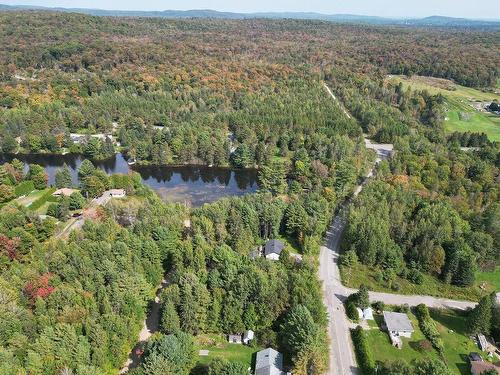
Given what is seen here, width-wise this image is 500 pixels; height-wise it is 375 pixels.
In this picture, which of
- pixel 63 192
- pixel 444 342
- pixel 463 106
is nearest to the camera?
pixel 444 342

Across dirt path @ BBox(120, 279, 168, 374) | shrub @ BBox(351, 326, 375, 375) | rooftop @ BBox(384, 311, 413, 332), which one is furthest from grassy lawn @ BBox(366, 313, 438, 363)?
dirt path @ BBox(120, 279, 168, 374)

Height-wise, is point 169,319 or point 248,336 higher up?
point 169,319

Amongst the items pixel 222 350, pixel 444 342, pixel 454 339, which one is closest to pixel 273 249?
pixel 222 350

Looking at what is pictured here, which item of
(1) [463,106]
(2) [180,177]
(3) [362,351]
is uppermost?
(1) [463,106]

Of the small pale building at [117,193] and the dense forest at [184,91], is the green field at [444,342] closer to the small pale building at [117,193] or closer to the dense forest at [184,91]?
the small pale building at [117,193]

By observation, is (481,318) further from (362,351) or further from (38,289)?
(38,289)

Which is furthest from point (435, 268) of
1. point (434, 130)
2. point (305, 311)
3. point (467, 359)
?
point (434, 130)

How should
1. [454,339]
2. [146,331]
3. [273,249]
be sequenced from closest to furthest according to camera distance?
[454,339]
[146,331]
[273,249]
